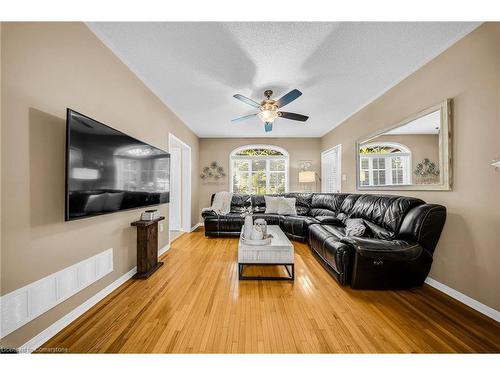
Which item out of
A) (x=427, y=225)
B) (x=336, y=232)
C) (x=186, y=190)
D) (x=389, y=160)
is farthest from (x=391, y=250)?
(x=186, y=190)

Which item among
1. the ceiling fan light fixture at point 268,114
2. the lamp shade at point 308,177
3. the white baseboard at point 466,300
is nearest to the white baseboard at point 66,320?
the ceiling fan light fixture at point 268,114

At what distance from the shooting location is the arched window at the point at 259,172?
19.4 feet

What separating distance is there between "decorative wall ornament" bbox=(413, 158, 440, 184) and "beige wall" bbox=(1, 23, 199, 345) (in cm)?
375

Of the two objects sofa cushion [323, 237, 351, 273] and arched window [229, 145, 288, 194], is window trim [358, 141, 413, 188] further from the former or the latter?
arched window [229, 145, 288, 194]

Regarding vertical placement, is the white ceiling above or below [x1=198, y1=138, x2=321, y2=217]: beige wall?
above

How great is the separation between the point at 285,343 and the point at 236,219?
309 cm

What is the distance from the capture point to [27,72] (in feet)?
4.21

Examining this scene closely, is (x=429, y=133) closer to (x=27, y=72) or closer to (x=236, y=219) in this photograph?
(x=236, y=219)

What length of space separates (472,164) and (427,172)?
1.59 ft

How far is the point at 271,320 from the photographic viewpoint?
1.63 meters

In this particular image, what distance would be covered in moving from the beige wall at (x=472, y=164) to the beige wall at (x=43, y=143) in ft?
12.1

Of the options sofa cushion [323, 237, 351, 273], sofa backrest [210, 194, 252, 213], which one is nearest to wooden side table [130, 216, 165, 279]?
sofa cushion [323, 237, 351, 273]

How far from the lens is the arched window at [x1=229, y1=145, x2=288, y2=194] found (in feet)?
19.4

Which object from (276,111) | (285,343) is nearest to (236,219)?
(276,111)
